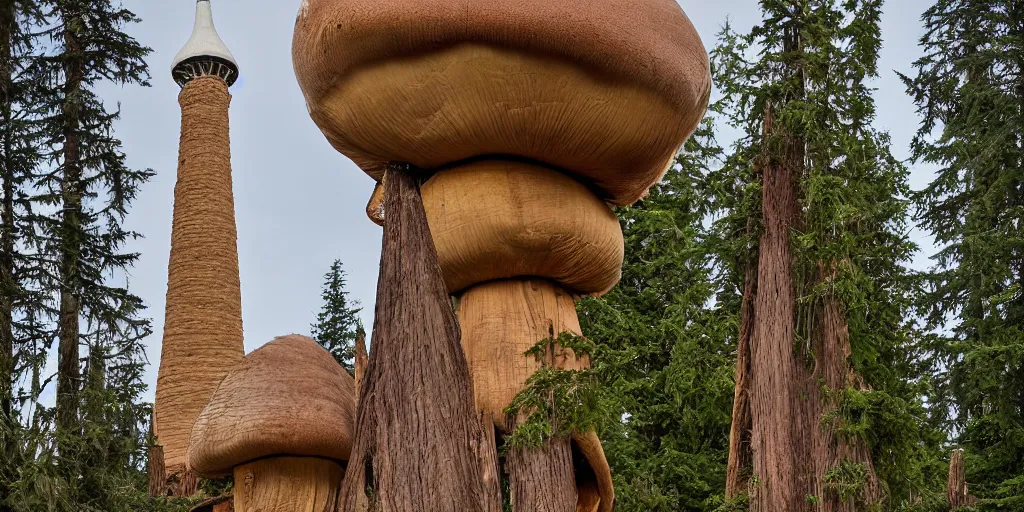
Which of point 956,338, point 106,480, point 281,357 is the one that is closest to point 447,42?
point 281,357

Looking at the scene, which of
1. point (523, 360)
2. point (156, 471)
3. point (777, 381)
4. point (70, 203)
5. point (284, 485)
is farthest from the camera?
point (70, 203)

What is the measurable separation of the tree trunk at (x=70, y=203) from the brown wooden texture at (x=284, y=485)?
6324 mm

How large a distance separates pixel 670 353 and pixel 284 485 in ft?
27.5

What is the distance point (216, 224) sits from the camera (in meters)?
18.9

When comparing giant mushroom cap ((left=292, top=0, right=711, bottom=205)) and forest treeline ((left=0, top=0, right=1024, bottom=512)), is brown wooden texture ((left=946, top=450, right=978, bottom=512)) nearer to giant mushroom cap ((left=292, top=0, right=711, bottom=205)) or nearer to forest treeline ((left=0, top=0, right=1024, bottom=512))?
forest treeline ((left=0, top=0, right=1024, bottom=512))

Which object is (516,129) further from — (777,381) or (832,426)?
(832,426)

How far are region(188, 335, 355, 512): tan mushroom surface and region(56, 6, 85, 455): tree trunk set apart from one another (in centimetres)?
619

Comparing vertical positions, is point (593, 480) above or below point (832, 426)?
below

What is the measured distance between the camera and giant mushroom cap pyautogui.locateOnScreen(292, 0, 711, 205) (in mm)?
5551

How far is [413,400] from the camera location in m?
5.66

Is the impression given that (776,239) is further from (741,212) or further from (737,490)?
(737,490)

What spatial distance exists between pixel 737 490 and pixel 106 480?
4.47m

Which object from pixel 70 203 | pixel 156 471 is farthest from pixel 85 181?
pixel 156 471

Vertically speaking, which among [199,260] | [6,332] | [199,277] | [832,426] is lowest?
[832,426]
